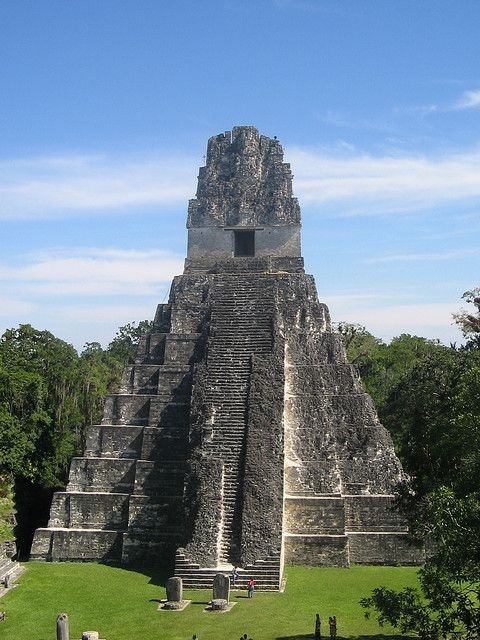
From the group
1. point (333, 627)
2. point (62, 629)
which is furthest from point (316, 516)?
point (62, 629)

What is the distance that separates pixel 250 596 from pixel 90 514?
20.1 ft

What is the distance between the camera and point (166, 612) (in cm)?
1664

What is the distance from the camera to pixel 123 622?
16.1 metres

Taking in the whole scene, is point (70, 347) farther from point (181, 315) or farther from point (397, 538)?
point (397, 538)

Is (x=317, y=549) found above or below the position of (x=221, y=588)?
above

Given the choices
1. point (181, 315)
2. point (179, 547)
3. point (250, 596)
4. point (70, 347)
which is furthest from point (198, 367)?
point (70, 347)

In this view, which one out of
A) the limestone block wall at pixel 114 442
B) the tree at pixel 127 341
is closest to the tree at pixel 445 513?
the limestone block wall at pixel 114 442

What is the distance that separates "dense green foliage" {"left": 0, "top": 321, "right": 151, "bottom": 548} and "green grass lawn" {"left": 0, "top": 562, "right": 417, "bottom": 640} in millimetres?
4896

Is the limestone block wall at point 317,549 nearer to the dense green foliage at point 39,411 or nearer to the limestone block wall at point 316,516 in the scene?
the limestone block wall at point 316,516

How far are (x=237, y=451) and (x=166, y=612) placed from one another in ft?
18.4

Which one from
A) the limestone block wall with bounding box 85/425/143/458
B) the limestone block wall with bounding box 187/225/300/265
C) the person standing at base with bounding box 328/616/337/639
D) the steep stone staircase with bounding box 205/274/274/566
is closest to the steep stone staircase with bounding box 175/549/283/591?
the steep stone staircase with bounding box 205/274/274/566

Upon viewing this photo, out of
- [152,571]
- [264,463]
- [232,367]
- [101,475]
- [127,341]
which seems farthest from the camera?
[127,341]

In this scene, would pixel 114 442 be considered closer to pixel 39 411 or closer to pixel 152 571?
pixel 152 571

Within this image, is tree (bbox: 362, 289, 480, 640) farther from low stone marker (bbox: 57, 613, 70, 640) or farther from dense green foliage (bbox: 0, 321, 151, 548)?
dense green foliage (bbox: 0, 321, 151, 548)
